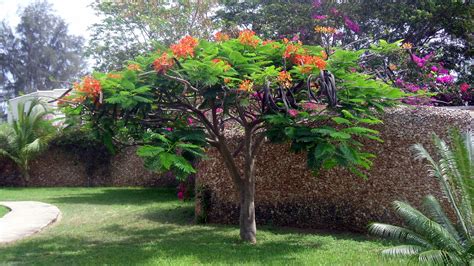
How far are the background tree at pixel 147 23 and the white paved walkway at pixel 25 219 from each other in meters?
7.13

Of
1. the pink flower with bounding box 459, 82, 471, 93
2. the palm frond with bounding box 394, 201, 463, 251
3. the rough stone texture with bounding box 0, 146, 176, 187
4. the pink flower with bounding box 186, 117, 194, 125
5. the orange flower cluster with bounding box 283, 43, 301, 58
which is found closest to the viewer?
the palm frond with bounding box 394, 201, 463, 251

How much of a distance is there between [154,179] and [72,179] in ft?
13.0

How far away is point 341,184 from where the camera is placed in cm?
1011

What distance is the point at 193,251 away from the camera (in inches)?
334

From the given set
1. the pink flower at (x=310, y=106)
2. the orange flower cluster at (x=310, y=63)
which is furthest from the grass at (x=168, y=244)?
the orange flower cluster at (x=310, y=63)

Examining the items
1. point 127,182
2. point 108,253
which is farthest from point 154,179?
point 108,253

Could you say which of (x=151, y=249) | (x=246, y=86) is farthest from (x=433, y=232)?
(x=151, y=249)

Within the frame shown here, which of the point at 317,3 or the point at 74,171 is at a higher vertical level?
the point at 317,3

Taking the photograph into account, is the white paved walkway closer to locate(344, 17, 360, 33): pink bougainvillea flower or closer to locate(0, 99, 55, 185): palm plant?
locate(0, 99, 55, 185): palm plant

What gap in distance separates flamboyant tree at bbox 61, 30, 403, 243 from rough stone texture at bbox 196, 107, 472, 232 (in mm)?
1391

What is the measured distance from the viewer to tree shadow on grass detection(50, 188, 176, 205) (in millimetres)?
15914

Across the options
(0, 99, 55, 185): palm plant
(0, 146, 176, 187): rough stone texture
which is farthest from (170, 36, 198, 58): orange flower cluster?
(0, 99, 55, 185): palm plant

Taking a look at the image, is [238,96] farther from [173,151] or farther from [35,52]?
[35,52]

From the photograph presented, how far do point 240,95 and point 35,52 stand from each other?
37680mm
